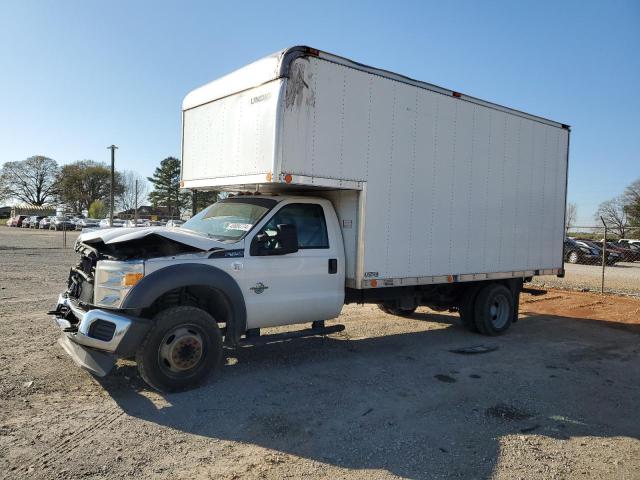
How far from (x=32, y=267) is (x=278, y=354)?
39.1ft

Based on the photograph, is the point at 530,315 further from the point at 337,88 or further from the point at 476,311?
the point at 337,88

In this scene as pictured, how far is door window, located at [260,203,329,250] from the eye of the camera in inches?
240

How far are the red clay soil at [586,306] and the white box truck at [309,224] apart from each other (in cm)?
307

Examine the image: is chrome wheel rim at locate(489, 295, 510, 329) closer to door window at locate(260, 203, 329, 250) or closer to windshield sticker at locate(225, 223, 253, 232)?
door window at locate(260, 203, 329, 250)

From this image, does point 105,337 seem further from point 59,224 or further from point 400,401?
point 59,224

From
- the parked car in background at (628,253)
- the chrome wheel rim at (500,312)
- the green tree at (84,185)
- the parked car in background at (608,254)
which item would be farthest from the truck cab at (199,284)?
the green tree at (84,185)

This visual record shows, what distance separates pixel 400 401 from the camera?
5.10 metres

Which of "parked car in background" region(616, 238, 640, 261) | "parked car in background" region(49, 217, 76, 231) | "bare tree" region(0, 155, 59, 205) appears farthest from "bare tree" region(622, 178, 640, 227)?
"bare tree" region(0, 155, 59, 205)

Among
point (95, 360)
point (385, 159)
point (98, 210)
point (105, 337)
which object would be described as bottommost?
point (95, 360)

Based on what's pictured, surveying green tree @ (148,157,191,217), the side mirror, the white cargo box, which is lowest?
the side mirror

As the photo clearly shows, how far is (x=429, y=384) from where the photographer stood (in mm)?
5695

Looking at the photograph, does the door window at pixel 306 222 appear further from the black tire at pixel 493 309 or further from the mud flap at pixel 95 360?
the black tire at pixel 493 309

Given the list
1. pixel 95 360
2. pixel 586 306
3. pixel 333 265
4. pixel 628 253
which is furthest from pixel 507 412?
pixel 628 253

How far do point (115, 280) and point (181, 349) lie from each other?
0.94m
